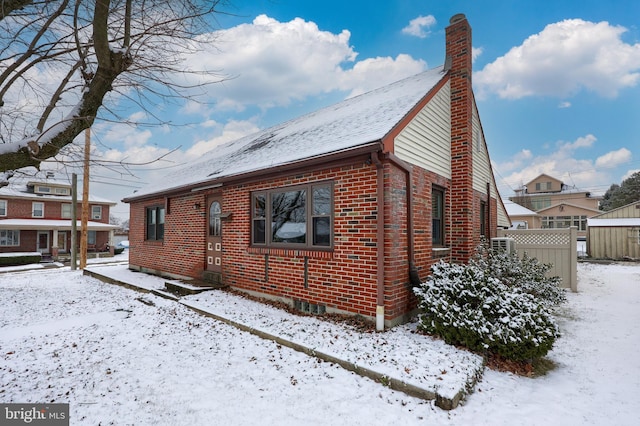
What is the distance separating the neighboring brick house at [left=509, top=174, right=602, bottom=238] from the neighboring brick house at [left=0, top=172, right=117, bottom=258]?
4363cm

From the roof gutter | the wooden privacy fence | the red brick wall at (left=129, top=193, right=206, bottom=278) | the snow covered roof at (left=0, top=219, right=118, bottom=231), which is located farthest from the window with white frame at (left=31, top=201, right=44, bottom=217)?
the wooden privacy fence

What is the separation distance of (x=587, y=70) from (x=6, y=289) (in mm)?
22846

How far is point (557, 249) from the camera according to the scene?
958cm

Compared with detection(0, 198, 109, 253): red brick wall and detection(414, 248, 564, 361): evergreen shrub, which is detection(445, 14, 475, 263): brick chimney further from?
detection(0, 198, 109, 253): red brick wall

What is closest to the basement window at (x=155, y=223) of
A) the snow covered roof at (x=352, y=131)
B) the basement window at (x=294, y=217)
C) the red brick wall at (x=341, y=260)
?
the snow covered roof at (x=352, y=131)

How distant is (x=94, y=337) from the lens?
5336 millimetres

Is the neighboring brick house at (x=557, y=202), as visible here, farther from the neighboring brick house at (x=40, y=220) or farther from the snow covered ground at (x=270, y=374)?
the neighboring brick house at (x=40, y=220)

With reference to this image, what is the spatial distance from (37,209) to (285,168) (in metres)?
31.6

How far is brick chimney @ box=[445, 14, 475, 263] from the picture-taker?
25.4 ft

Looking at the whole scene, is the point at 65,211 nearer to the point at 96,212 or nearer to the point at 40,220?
the point at 40,220

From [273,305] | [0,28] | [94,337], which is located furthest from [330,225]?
[0,28]

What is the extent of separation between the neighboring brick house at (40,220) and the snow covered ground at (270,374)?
24870 mm

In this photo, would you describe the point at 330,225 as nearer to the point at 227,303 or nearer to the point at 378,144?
the point at 378,144

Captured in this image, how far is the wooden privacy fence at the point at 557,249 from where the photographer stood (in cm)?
926
